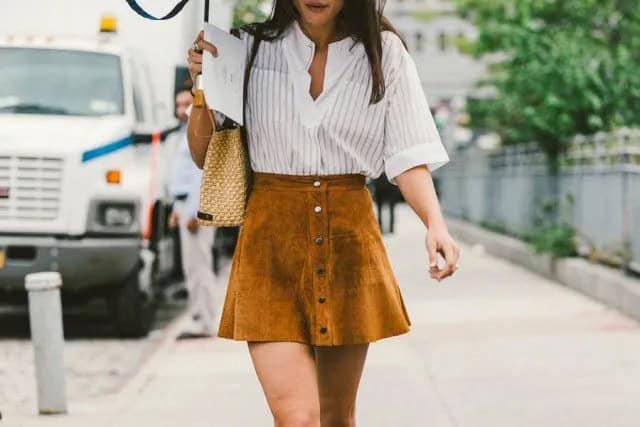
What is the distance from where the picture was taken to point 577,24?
2116cm

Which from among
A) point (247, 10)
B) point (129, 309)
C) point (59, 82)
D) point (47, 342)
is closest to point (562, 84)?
point (247, 10)

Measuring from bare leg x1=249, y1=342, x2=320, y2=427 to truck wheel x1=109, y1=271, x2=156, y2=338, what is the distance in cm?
755

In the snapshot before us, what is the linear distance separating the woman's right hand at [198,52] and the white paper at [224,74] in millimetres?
12

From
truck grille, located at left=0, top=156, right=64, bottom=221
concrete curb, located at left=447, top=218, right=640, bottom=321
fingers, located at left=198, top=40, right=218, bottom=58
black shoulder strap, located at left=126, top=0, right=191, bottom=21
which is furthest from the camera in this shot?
concrete curb, located at left=447, top=218, right=640, bottom=321

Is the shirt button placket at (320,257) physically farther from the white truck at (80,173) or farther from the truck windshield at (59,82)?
the truck windshield at (59,82)

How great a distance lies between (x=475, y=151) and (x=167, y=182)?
47.6 feet

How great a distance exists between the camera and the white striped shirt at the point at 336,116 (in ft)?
13.7

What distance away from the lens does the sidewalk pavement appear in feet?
24.1

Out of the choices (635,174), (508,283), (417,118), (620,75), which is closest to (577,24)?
(620,75)

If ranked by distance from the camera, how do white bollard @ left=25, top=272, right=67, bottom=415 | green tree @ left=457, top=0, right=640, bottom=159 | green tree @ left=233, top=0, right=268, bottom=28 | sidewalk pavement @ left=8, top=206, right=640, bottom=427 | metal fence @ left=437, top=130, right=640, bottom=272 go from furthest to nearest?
green tree @ left=233, top=0, right=268, bottom=28 < green tree @ left=457, top=0, right=640, bottom=159 < metal fence @ left=437, top=130, right=640, bottom=272 < white bollard @ left=25, top=272, right=67, bottom=415 < sidewalk pavement @ left=8, top=206, right=640, bottom=427

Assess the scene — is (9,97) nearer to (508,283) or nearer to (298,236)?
(508,283)

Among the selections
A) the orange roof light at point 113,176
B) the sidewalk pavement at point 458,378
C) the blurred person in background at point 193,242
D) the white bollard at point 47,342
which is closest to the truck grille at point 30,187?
the orange roof light at point 113,176

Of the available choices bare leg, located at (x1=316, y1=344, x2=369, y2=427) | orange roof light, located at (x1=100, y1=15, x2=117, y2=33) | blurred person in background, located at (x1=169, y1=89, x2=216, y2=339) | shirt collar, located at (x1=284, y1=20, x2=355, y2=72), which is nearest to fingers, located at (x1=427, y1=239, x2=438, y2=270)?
bare leg, located at (x1=316, y1=344, x2=369, y2=427)

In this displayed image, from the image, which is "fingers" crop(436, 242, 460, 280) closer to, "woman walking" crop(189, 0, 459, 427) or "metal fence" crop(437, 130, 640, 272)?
"woman walking" crop(189, 0, 459, 427)
